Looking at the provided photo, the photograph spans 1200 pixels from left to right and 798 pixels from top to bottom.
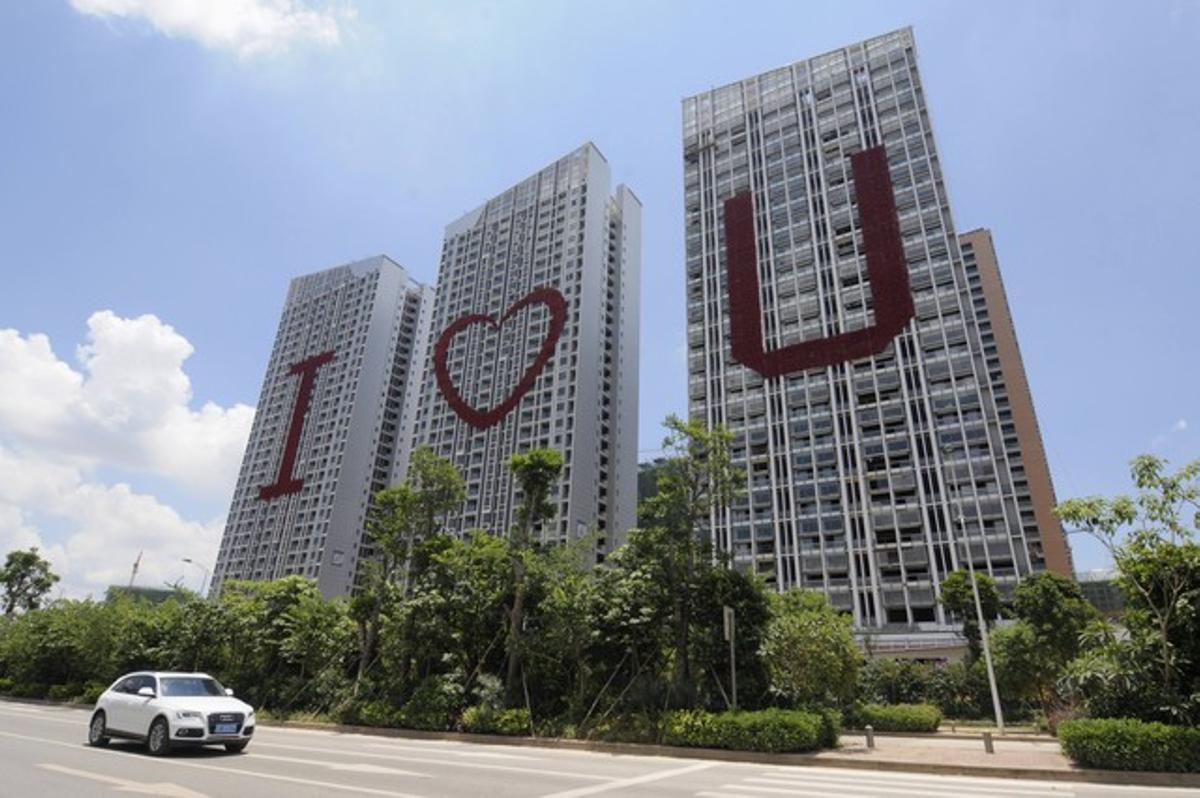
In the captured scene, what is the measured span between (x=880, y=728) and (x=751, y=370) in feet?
157

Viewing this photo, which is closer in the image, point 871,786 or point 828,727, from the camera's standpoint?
point 871,786

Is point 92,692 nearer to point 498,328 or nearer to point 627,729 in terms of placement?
point 627,729

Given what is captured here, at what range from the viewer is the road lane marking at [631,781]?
951 cm

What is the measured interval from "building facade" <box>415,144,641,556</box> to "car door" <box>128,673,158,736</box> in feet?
204

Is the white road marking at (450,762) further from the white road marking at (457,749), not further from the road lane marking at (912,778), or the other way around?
the road lane marking at (912,778)

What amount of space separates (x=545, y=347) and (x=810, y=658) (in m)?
73.9

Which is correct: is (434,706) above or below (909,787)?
above

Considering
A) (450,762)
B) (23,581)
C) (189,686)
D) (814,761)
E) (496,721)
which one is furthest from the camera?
(23,581)

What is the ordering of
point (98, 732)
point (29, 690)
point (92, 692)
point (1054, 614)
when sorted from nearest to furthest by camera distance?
point (98, 732)
point (92, 692)
point (1054, 614)
point (29, 690)

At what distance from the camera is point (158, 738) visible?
12.2 m

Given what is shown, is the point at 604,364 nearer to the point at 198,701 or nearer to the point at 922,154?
the point at 922,154

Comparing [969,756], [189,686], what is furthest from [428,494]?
[969,756]

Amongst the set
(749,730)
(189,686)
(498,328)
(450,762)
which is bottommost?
(450,762)

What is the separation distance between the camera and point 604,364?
91.3 m
